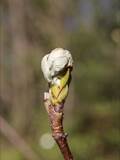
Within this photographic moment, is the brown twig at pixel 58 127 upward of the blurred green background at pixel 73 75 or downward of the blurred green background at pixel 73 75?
downward

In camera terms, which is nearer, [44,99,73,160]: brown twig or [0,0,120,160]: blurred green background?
[44,99,73,160]: brown twig

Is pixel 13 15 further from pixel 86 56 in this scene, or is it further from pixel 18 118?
pixel 86 56

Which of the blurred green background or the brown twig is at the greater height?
the blurred green background

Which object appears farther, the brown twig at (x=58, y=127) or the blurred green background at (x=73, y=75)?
the blurred green background at (x=73, y=75)

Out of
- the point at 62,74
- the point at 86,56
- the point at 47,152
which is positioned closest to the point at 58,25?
the point at 86,56
